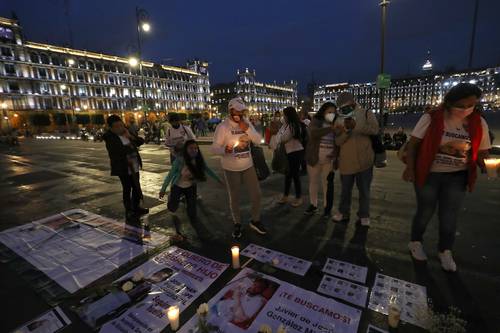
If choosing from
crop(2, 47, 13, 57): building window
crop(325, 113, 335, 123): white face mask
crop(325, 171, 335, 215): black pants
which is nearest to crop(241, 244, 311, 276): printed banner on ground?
crop(325, 171, 335, 215): black pants

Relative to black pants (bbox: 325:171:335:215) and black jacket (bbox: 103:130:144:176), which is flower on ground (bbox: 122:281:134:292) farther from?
black pants (bbox: 325:171:335:215)

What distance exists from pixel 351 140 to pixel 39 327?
4203 mm

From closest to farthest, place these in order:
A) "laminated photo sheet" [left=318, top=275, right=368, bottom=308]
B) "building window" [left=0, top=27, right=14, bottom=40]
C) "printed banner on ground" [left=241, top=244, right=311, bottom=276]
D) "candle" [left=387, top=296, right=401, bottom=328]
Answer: "candle" [left=387, top=296, right=401, bottom=328] < "laminated photo sheet" [left=318, top=275, right=368, bottom=308] < "printed banner on ground" [left=241, top=244, right=311, bottom=276] < "building window" [left=0, top=27, right=14, bottom=40]

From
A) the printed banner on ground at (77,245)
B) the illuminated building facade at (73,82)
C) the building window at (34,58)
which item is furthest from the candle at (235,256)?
the building window at (34,58)

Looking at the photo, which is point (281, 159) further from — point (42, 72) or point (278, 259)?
point (42, 72)

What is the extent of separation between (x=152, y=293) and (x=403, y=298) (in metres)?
2.57

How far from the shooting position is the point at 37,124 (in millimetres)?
53750

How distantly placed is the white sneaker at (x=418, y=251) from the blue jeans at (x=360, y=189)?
3.16 ft

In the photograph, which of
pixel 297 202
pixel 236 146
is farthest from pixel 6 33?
pixel 297 202

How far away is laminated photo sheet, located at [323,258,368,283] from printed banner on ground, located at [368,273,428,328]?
16 centimetres

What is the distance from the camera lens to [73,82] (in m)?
67.3

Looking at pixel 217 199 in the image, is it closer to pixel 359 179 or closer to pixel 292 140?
pixel 292 140

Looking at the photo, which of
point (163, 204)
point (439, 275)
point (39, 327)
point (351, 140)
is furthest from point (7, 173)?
point (439, 275)

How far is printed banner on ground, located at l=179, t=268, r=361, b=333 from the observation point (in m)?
2.29
